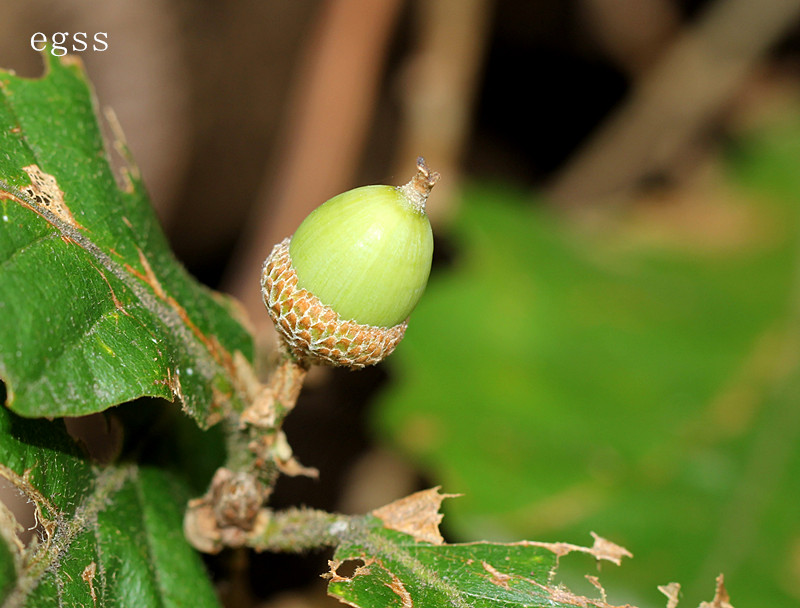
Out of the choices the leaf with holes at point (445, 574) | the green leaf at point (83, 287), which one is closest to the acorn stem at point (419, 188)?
the green leaf at point (83, 287)

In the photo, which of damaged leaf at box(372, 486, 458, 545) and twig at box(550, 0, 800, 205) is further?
twig at box(550, 0, 800, 205)

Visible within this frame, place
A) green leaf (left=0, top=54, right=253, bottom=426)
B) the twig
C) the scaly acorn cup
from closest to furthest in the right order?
green leaf (left=0, top=54, right=253, bottom=426), the scaly acorn cup, the twig

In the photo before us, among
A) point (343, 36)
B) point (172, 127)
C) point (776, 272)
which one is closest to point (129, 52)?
point (172, 127)

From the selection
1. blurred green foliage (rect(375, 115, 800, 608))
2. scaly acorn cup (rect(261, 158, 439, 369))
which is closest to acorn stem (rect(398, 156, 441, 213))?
scaly acorn cup (rect(261, 158, 439, 369))

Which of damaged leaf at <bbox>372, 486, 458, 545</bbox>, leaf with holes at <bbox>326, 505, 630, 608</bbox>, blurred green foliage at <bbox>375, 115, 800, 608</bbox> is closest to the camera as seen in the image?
leaf with holes at <bbox>326, 505, 630, 608</bbox>

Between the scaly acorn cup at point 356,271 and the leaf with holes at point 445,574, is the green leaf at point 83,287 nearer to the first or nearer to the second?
the scaly acorn cup at point 356,271

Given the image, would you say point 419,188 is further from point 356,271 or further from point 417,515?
point 417,515

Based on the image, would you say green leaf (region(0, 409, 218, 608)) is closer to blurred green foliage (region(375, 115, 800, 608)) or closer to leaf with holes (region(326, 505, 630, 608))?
leaf with holes (region(326, 505, 630, 608))
